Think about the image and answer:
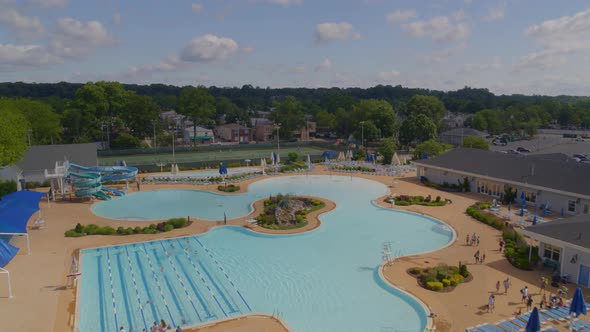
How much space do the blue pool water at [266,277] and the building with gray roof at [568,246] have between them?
221 inches

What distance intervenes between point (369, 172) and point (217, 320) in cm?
3612

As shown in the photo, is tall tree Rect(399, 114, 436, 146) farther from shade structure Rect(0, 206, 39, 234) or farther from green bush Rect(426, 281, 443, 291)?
shade structure Rect(0, 206, 39, 234)

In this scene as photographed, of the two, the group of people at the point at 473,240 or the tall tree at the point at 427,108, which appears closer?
the group of people at the point at 473,240

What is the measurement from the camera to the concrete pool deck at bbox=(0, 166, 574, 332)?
52.6 feet

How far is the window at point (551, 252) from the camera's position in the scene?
68.0ft

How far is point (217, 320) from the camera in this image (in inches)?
640

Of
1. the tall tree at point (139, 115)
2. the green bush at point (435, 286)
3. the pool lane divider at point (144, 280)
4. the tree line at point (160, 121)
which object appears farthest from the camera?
the tall tree at point (139, 115)

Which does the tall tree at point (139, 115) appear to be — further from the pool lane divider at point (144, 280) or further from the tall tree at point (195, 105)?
the pool lane divider at point (144, 280)

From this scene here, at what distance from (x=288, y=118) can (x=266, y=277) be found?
68010 millimetres

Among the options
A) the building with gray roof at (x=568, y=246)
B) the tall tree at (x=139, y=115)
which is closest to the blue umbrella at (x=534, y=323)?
the building with gray roof at (x=568, y=246)

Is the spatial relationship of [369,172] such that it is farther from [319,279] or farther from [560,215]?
[319,279]

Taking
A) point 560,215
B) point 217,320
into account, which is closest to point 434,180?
point 560,215

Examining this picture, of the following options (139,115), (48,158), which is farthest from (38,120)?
(48,158)

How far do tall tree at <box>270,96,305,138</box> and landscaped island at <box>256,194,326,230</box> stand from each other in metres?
52.7
